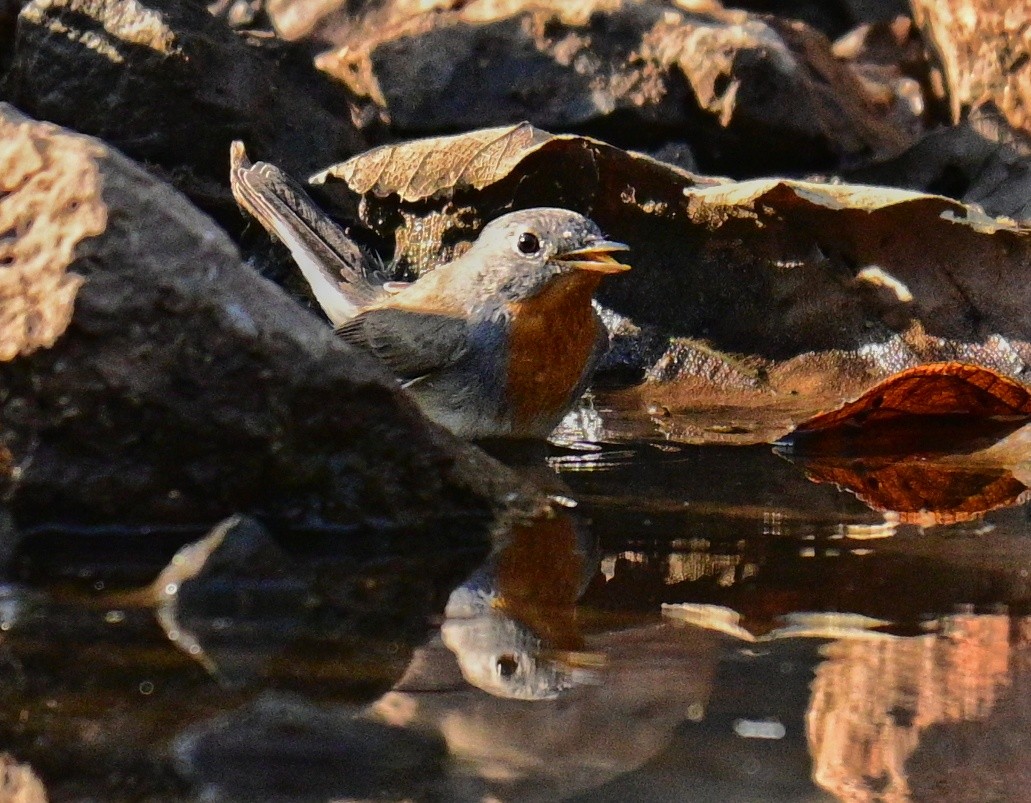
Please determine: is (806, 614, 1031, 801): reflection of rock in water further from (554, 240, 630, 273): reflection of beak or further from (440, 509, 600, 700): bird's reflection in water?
(554, 240, 630, 273): reflection of beak

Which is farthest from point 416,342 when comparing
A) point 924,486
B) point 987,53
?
point 987,53

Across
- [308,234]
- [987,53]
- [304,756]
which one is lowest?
[304,756]

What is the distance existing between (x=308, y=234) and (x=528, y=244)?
4.33ft

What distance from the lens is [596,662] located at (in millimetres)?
3027

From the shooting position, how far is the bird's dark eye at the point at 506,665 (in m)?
2.94

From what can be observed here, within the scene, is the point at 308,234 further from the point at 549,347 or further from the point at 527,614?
the point at 527,614

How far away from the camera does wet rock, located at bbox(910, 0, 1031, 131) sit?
7.81 metres

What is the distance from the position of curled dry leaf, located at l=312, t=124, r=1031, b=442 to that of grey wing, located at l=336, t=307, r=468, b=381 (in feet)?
2.81

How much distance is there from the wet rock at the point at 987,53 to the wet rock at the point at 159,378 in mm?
4830

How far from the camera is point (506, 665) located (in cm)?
299

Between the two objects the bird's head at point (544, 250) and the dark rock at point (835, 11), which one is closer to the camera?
the bird's head at point (544, 250)

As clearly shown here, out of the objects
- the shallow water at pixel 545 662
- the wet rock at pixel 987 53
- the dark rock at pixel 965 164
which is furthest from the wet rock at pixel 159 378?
the wet rock at pixel 987 53

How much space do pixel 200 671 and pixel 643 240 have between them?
425 cm

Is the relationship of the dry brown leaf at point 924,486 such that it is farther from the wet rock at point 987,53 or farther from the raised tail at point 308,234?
the wet rock at point 987,53
